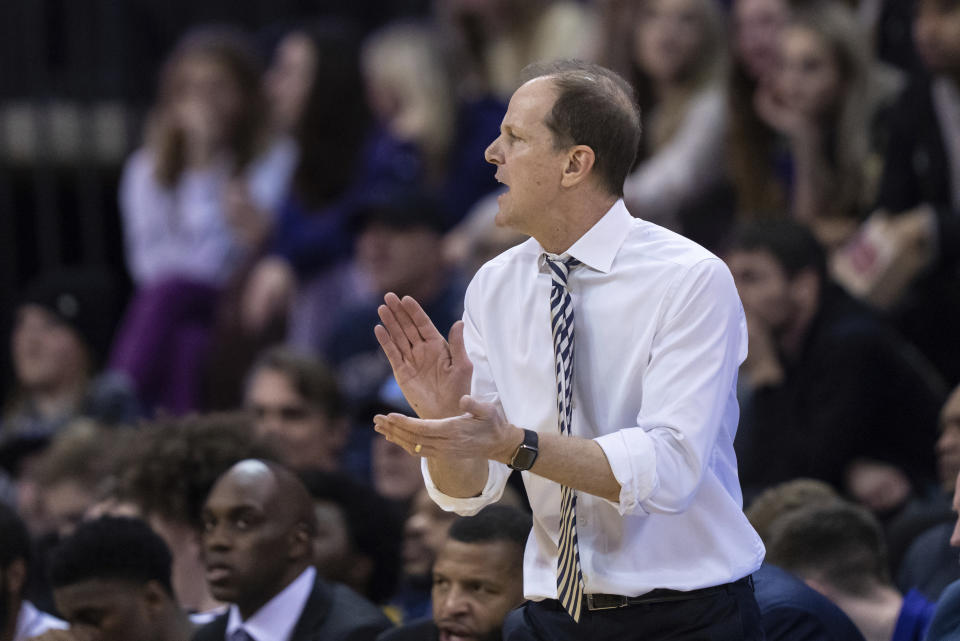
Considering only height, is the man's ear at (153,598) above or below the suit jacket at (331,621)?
above

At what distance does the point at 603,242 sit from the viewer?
10.0 ft

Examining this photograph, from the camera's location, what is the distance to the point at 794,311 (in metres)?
5.77

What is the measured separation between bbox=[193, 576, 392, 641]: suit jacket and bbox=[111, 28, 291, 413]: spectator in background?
12.3ft

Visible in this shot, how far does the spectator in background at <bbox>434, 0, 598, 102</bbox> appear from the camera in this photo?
7469 millimetres

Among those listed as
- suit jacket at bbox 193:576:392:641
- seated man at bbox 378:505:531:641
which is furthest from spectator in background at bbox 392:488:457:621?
seated man at bbox 378:505:531:641

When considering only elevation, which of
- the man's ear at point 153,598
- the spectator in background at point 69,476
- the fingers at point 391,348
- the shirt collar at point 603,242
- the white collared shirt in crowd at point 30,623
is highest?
the shirt collar at point 603,242

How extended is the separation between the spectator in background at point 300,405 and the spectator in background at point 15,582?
5.80 feet

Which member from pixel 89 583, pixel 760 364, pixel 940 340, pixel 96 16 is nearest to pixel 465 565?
pixel 89 583

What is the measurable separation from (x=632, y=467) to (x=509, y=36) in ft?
17.0

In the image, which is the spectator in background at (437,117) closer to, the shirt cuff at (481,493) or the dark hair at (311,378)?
the dark hair at (311,378)

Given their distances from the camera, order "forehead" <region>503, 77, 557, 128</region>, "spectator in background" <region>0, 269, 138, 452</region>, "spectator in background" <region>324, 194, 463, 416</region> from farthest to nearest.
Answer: "spectator in background" <region>0, 269, 138, 452</region>
"spectator in background" <region>324, 194, 463, 416</region>
"forehead" <region>503, 77, 557, 128</region>

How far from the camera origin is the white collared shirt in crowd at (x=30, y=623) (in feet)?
14.6

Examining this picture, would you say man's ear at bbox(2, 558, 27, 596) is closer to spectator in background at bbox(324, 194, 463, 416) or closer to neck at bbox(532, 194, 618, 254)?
neck at bbox(532, 194, 618, 254)

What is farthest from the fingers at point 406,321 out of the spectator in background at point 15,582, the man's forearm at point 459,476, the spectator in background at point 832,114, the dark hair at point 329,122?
the dark hair at point 329,122
